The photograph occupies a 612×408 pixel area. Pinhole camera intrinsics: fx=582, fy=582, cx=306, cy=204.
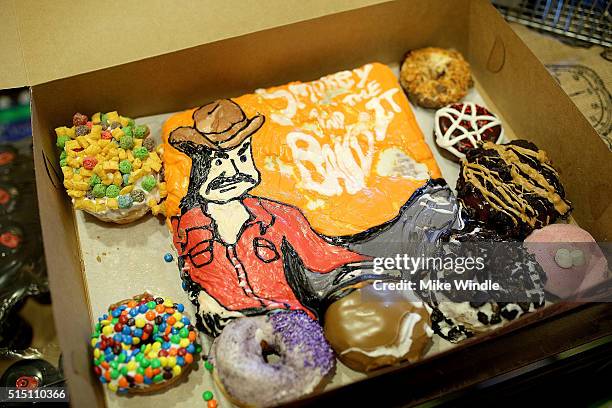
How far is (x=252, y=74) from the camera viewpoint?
226cm

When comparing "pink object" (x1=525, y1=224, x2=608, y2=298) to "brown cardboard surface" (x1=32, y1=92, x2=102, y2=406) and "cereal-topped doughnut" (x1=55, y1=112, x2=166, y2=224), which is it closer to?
"cereal-topped doughnut" (x1=55, y1=112, x2=166, y2=224)

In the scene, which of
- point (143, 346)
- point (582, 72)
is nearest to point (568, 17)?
point (582, 72)

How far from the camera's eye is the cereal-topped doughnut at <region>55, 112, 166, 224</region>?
198 centimetres

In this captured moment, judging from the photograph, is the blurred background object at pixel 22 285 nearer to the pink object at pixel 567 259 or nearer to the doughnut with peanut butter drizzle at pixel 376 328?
the doughnut with peanut butter drizzle at pixel 376 328

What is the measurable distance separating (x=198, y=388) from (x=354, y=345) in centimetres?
53

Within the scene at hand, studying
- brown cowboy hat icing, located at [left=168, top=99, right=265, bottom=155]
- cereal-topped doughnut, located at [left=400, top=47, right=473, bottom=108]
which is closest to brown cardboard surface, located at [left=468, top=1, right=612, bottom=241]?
cereal-topped doughnut, located at [left=400, top=47, right=473, bottom=108]

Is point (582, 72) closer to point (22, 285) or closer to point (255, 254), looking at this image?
point (255, 254)

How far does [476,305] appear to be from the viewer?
5.76ft

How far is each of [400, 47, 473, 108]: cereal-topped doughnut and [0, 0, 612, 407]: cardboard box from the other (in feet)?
0.36

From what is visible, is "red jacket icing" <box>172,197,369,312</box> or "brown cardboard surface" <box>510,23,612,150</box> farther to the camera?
"brown cardboard surface" <box>510,23,612,150</box>

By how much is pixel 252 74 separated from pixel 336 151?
0.49 metres

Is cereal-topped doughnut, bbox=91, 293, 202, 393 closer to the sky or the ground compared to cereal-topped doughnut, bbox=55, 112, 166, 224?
closer to the ground

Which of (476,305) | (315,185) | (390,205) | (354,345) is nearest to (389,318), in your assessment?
(354,345)

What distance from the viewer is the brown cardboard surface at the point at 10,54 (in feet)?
6.27
